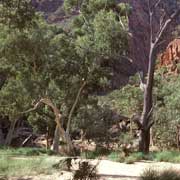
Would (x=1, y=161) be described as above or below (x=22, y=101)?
below

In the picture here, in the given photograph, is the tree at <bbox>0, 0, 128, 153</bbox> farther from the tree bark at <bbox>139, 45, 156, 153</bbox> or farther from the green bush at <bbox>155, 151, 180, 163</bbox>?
the green bush at <bbox>155, 151, 180, 163</bbox>

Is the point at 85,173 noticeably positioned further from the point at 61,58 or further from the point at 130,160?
the point at 61,58

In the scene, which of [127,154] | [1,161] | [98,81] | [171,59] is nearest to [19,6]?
[1,161]

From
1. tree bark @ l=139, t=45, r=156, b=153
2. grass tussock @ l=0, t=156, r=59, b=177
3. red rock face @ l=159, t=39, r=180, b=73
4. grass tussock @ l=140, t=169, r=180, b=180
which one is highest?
red rock face @ l=159, t=39, r=180, b=73

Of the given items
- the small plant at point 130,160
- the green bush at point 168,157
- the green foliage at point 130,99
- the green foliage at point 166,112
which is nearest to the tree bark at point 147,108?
the green foliage at point 166,112

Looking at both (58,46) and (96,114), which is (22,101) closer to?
(58,46)

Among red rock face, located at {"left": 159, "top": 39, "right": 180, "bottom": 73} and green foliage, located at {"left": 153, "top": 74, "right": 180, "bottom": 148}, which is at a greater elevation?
red rock face, located at {"left": 159, "top": 39, "right": 180, "bottom": 73}

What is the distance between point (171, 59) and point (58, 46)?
4446 cm

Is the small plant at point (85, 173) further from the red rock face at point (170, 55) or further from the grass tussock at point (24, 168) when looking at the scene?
the red rock face at point (170, 55)

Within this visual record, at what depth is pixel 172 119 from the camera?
28312mm

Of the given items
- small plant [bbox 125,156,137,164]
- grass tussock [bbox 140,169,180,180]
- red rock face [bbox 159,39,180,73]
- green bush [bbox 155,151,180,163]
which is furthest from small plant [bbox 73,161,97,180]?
red rock face [bbox 159,39,180,73]

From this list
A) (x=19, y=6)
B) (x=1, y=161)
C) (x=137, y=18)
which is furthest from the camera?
(x=137, y=18)

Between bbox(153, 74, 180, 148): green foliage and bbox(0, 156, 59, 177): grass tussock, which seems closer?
bbox(0, 156, 59, 177): grass tussock

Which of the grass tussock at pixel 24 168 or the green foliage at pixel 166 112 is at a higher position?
the green foliage at pixel 166 112
